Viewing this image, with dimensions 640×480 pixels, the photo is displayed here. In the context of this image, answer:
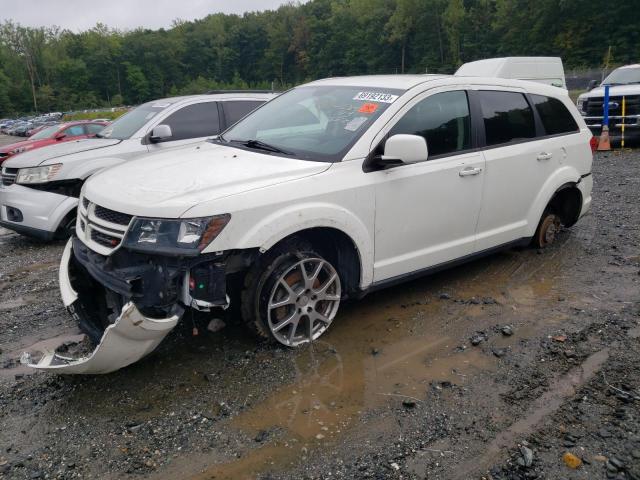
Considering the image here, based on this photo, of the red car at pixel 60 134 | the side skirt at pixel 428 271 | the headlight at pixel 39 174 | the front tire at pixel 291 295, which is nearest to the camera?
the front tire at pixel 291 295

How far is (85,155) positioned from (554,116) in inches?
216

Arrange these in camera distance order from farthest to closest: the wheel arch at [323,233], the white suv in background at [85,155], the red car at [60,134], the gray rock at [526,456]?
the red car at [60,134], the white suv in background at [85,155], the wheel arch at [323,233], the gray rock at [526,456]

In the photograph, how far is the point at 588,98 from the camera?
14.1m

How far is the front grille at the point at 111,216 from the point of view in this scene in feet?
10.9

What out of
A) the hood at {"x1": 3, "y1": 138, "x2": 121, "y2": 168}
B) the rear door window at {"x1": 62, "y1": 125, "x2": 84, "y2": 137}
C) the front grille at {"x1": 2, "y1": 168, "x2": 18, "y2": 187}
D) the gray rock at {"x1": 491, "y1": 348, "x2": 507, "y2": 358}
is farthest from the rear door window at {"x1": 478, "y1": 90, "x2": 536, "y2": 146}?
the rear door window at {"x1": 62, "y1": 125, "x2": 84, "y2": 137}

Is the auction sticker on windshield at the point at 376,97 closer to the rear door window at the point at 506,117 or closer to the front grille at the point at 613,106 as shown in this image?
the rear door window at the point at 506,117

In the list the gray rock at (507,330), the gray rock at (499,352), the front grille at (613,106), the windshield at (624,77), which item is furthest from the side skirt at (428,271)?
the windshield at (624,77)

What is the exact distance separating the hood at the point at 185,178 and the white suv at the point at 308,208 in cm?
1

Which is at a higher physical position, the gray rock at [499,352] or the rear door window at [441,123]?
the rear door window at [441,123]

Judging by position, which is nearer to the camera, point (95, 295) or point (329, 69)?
point (95, 295)

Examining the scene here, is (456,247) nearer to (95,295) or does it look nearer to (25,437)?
(95,295)

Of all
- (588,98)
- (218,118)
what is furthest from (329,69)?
(218,118)

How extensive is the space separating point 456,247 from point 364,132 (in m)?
1.34

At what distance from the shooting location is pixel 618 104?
1349 cm
